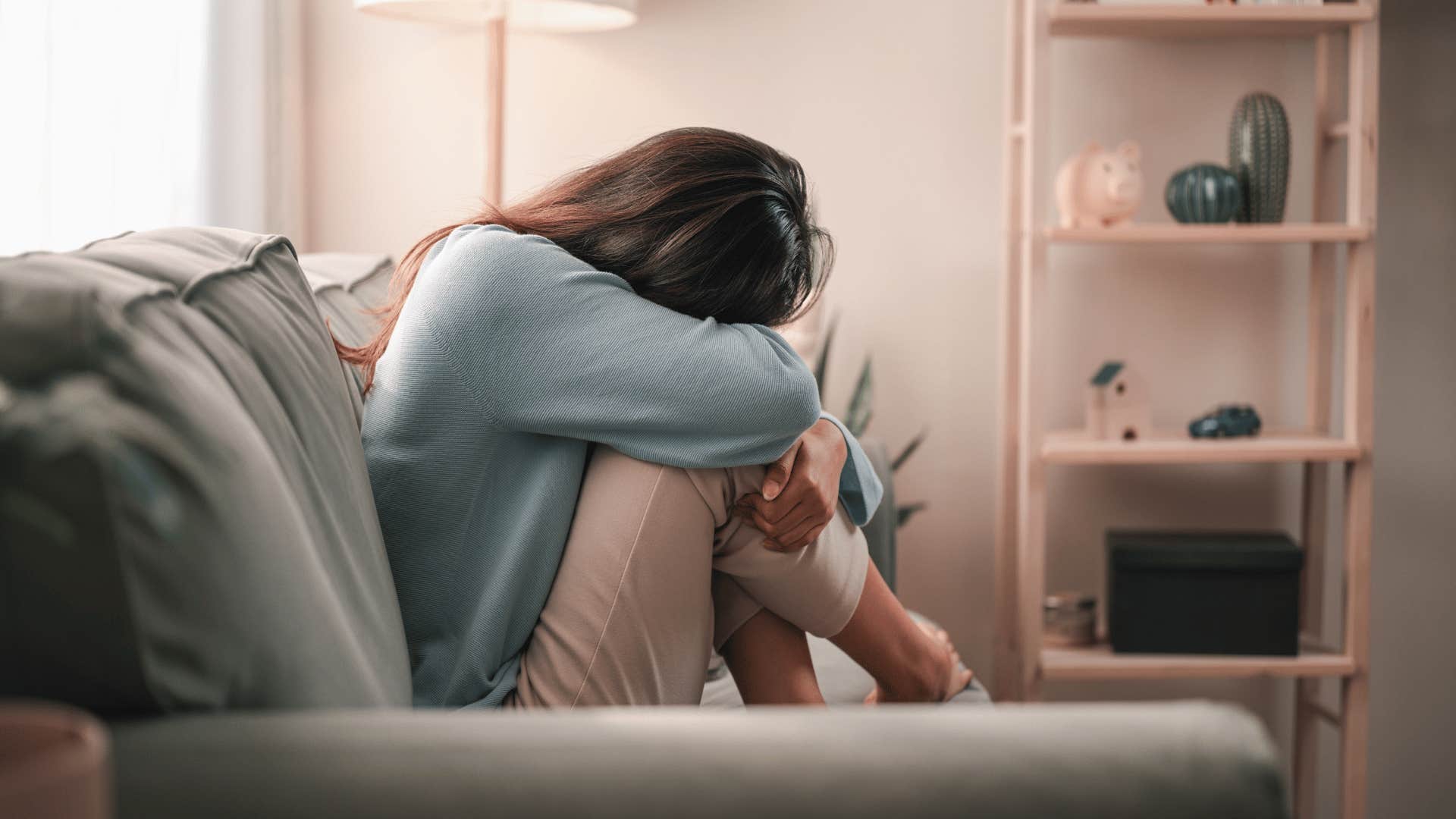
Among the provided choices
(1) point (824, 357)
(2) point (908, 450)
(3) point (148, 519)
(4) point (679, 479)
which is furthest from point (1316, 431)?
(3) point (148, 519)

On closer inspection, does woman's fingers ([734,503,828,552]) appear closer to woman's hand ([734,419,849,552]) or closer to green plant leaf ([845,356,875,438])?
woman's hand ([734,419,849,552])

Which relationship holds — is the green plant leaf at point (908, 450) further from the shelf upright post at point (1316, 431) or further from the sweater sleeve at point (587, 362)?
the sweater sleeve at point (587, 362)

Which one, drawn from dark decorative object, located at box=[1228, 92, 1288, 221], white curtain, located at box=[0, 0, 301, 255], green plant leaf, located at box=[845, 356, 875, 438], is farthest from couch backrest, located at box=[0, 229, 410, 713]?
dark decorative object, located at box=[1228, 92, 1288, 221]

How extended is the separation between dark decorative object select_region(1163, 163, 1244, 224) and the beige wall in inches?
10.1

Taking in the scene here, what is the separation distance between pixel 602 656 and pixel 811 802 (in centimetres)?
56

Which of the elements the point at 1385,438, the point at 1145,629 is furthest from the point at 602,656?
the point at 1385,438

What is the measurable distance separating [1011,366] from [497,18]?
3.73ft

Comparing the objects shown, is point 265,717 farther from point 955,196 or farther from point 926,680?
point 955,196

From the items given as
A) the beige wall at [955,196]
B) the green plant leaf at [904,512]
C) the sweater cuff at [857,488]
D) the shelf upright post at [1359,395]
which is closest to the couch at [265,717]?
the sweater cuff at [857,488]

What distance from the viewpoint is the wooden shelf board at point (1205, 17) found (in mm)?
1965

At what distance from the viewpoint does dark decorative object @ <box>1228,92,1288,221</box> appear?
212 centimetres

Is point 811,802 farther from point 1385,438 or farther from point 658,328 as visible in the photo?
point 1385,438

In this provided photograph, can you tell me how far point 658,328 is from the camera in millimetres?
1044

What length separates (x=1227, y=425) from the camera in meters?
2.12
